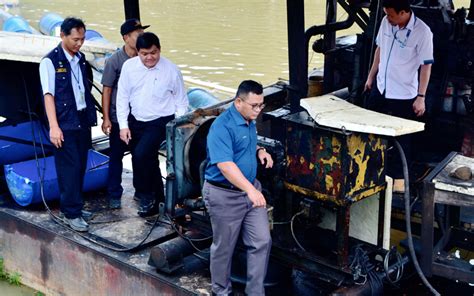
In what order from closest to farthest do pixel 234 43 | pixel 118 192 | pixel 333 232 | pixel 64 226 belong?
1. pixel 333 232
2. pixel 64 226
3. pixel 118 192
4. pixel 234 43

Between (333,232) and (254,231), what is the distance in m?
0.78

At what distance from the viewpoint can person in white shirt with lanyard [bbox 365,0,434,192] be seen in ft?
19.7

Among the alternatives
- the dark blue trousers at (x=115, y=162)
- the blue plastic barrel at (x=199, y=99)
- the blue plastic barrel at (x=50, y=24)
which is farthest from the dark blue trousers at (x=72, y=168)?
the blue plastic barrel at (x=50, y=24)

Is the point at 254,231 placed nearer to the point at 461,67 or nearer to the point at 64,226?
the point at 64,226

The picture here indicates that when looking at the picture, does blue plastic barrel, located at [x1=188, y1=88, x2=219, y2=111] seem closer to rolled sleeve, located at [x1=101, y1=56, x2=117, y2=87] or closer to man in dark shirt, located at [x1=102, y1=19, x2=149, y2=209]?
man in dark shirt, located at [x1=102, y1=19, x2=149, y2=209]

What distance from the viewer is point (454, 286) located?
5.84 m

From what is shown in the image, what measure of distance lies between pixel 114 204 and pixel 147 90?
133 cm

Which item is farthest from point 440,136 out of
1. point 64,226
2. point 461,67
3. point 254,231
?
point 64,226

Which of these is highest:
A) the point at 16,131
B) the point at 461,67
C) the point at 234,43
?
the point at 461,67

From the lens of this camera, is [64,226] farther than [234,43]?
No

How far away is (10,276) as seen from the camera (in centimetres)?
684

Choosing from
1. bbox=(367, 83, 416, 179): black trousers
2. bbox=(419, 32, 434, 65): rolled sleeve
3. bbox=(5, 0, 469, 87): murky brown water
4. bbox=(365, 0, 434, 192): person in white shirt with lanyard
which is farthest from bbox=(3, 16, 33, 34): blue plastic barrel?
bbox=(419, 32, 434, 65): rolled sleeve

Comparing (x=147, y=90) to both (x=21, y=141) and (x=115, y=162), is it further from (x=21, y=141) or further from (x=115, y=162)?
(x=21, y=141)

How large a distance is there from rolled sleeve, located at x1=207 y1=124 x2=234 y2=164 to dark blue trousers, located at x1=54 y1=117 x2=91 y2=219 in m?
1.81
